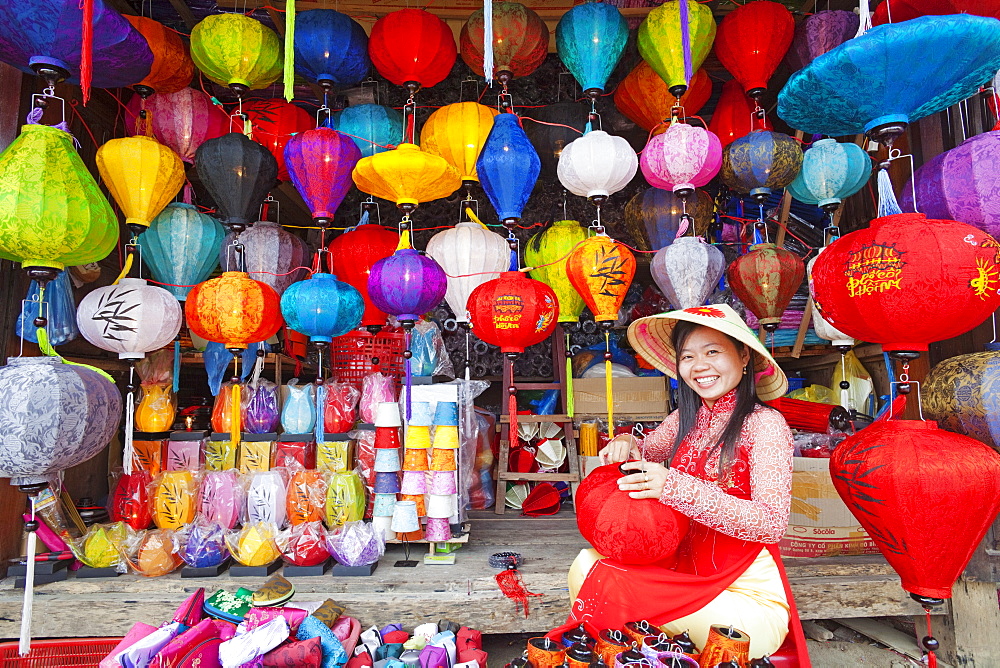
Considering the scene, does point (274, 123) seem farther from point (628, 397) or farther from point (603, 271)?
point (628, 397)

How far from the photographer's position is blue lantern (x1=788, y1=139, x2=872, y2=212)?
9.90ft

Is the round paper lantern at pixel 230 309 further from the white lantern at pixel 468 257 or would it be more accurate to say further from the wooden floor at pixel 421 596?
the wooden floor at pixel 421 596

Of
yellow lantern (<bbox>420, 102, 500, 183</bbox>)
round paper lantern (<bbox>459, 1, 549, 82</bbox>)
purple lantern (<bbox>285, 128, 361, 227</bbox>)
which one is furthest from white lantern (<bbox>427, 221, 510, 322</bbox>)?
round paper lantern (<bbox>459, 1, 549, 82</bbox>)

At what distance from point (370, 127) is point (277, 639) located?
113 inches

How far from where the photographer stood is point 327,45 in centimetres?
325

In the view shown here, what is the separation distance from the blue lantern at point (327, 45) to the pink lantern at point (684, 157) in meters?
1.89

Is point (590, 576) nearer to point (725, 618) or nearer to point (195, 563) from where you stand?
point (725, 618)

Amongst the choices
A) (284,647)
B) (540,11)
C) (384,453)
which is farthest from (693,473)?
(540,11)

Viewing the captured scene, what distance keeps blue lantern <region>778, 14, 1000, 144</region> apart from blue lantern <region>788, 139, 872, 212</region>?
1041 millimetres

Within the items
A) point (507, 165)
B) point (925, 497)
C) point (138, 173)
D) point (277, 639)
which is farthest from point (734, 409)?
point (138, 173)

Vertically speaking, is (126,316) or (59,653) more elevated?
(126,316)

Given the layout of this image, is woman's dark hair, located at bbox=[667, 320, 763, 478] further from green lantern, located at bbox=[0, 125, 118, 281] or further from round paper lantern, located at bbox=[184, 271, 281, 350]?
green lantern, located at bbox=[0, 125, 118, 281]

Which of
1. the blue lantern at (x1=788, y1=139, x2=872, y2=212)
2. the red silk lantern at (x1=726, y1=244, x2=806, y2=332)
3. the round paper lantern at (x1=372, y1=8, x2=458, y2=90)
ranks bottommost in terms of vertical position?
the red silk lantern at (x1=726, y1=244, x2=806, y2=332)

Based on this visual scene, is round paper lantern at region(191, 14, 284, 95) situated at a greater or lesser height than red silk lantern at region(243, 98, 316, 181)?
greater
